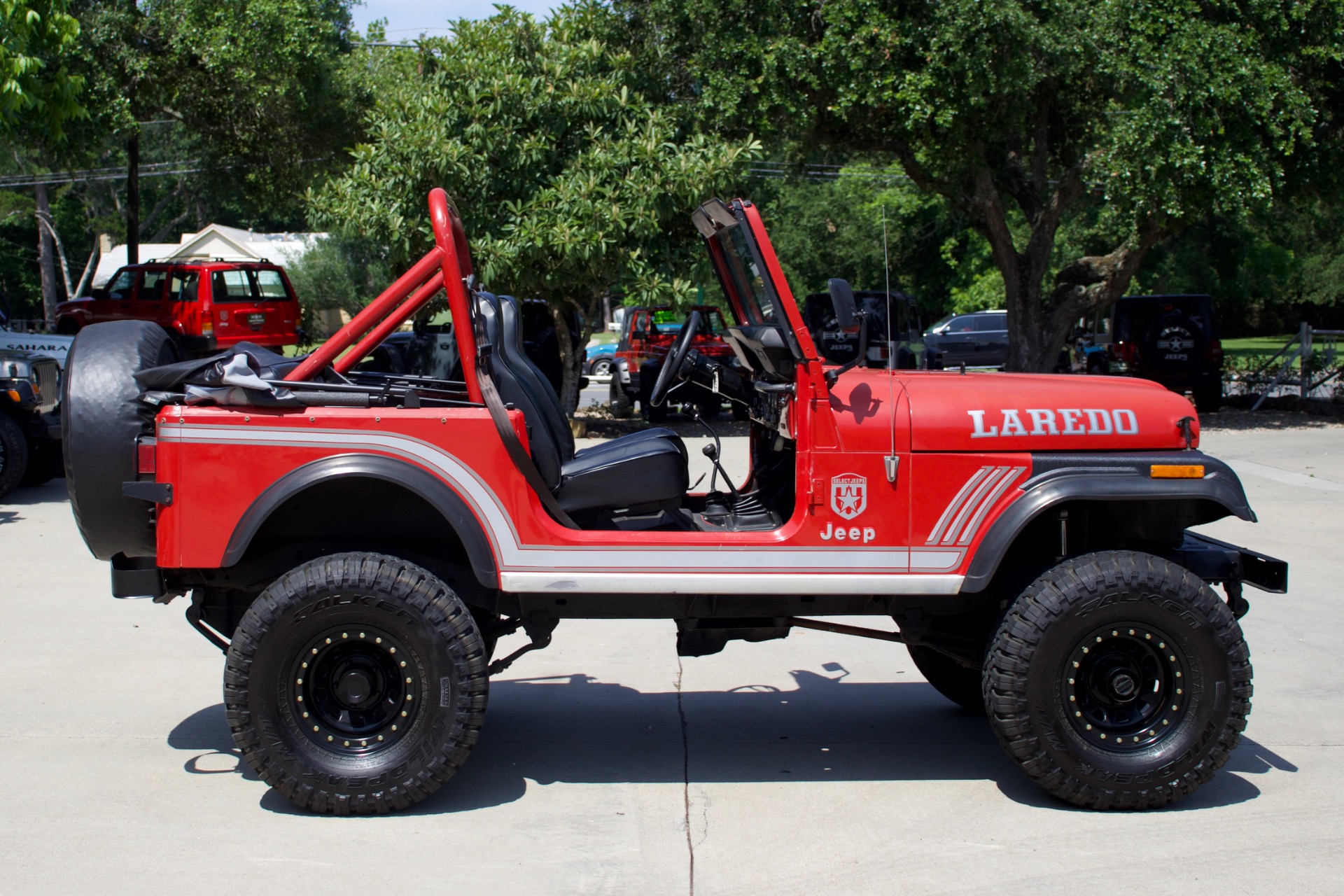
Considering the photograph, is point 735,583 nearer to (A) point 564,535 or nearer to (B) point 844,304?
(A) point 564,535

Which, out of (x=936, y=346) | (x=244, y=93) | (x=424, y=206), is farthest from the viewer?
(x=936, y=346)

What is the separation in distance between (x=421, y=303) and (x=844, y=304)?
1.56 meters

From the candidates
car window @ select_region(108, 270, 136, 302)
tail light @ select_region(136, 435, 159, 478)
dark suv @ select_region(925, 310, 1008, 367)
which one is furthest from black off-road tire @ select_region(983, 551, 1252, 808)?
dark suv @ select_region(925, 310, 1008, 367)

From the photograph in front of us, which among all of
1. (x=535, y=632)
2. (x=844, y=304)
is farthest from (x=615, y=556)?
(x=844, y=304)

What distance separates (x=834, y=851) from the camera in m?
3.87

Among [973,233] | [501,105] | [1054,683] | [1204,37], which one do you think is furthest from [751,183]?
[973,233]

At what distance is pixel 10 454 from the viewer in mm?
10352

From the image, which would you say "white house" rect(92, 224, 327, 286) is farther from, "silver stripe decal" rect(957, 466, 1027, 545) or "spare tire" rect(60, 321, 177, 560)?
"silver stripe decal" rect(957, 466, 1027, 545)

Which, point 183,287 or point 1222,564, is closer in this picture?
point 1222,564

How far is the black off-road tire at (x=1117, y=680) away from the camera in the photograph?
13.2 feet

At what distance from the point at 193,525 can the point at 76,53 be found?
49.6 ft

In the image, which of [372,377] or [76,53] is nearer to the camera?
[372,377]

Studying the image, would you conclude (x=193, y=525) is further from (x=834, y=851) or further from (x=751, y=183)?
(x=751, y=183)

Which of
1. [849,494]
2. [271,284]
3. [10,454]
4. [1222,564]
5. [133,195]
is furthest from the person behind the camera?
[133,195]
